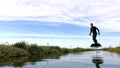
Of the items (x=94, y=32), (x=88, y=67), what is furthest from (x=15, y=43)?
(x=88, y=67)

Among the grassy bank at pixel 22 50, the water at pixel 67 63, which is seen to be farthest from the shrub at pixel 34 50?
the water at pixel 67 63

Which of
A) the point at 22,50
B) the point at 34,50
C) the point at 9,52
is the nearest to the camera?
the point at 9,52

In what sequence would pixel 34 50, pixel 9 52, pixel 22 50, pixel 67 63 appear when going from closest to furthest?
pixel 67 63 → pixel 9 52 → pixel 22 50 → pixel 34 50

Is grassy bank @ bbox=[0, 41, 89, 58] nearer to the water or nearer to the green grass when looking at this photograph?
the green grass

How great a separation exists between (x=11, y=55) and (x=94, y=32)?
38.8ft

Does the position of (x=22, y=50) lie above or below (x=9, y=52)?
above

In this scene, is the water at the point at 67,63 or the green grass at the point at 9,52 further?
the green grass at the point at 9,52

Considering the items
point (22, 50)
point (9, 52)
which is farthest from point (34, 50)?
point (9, 52)

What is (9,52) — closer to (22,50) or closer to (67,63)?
(22,50)

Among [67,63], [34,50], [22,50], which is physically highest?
[22,50]

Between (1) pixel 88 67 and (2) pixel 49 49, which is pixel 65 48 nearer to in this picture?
(2) pixel 49 49

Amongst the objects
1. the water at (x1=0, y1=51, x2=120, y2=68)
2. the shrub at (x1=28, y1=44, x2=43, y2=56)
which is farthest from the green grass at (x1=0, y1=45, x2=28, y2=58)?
the water at (x1=0, y1=51, x2=120, y2=68)

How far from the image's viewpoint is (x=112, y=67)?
1783 cm

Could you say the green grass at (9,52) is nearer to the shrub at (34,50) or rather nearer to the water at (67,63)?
the shrub at (34,50)
